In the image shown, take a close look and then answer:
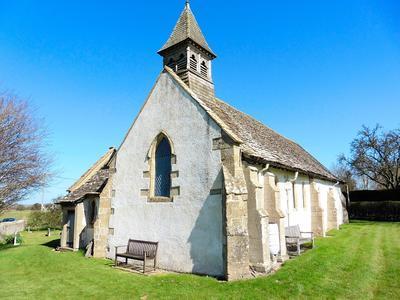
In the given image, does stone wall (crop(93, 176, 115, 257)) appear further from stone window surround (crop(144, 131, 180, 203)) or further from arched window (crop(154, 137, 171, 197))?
arched window (crop(154, 137, 171, 197))

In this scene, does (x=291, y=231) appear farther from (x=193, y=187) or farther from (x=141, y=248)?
(x=141, y=248)

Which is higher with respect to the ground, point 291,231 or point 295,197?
point 295,197

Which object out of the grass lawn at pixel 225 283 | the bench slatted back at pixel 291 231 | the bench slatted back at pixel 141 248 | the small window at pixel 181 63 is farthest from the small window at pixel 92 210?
the bench slatted back at pixel 291 231

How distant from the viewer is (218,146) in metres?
10.7

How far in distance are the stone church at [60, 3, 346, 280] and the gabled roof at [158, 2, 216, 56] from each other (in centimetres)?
8

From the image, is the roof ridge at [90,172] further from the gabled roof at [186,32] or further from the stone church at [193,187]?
the gabled roof at [186,32]

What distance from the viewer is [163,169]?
12.8 m

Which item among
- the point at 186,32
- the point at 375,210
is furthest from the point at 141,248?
the point at 375,210

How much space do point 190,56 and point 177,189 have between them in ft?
24.7

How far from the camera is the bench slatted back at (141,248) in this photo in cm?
1142

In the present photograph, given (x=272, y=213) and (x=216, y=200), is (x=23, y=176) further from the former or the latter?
(x=272, y=213)

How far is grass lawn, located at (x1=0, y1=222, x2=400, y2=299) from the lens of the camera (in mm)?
8086

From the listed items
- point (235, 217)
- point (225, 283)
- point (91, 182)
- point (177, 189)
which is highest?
point (91, 182)

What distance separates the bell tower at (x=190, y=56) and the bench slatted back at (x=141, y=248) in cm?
743
